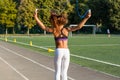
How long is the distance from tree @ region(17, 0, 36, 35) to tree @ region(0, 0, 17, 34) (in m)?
1.52

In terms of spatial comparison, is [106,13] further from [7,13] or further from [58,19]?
[58,19]

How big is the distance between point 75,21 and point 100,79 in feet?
262

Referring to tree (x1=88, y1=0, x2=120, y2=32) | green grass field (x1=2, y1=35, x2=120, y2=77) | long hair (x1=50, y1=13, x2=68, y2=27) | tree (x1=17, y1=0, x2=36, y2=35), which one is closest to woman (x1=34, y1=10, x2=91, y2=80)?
long hair (x1=50, y1=13, x2=68, y2=27)

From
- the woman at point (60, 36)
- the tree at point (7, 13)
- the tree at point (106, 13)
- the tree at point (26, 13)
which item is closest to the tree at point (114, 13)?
the tree at point (106, 13)

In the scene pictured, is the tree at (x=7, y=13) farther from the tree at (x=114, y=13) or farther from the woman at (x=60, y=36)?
the woman at (x=60, y=36)

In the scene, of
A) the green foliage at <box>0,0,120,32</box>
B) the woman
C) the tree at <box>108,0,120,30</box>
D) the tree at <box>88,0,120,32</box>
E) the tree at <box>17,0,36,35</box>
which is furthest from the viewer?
the tree at <box>17,0,36,35</box>

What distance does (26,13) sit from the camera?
86.8 meters

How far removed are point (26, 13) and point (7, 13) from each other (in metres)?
4.61

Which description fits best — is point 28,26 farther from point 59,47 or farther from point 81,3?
point 59,47

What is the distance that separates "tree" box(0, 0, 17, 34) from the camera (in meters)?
84.9

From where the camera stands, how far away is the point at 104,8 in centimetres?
9012

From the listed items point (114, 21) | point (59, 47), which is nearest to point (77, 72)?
point (59, 47)

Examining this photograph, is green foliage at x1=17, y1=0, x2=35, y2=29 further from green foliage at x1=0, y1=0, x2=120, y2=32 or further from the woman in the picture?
the woman

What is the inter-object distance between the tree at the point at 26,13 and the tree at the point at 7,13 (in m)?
1.52
